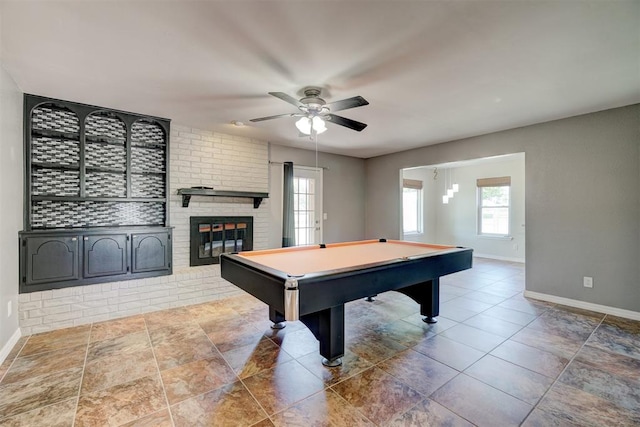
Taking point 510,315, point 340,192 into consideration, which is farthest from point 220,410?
point 340,192

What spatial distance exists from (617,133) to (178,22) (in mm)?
4684

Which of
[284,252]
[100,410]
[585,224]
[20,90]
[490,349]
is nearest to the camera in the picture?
[100,410]

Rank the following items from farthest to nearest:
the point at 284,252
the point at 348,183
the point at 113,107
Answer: the point at 348,183, the point at 113,107, the point at 284,252

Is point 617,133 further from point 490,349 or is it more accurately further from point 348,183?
point 348,183

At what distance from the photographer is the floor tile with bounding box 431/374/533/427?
69.4 inches

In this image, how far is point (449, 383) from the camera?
2.13m

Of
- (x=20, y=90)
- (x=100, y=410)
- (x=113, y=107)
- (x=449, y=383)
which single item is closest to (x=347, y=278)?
(x=449, y=383)

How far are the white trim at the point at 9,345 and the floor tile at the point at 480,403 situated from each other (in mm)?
3480

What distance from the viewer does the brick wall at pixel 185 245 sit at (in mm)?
3178

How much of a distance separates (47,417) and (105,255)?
78.0 inches

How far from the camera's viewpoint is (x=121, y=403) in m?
1.93

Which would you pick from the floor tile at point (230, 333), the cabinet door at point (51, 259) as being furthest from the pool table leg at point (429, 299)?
the cabinet door at point (51, 259)

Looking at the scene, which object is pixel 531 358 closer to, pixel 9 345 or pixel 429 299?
pixel 429 299

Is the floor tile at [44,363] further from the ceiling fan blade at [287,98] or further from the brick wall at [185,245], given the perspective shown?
the ceiling fan blade at [287,98]
